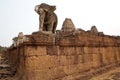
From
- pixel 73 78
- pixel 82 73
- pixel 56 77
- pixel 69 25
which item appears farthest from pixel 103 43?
pixel 56 77

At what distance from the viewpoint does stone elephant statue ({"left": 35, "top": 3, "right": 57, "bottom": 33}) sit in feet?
28.9

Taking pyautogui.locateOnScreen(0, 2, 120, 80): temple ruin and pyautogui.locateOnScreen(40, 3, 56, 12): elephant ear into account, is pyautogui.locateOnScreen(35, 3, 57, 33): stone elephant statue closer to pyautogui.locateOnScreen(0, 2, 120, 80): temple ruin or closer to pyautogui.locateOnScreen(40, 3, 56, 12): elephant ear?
pyautogui.locateOnScreen(40, 3, 56, 12): elephant ear

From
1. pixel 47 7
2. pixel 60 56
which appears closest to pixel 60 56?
pixel 60 56

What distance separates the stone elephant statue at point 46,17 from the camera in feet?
28.9

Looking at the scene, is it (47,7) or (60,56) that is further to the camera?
(47,7)

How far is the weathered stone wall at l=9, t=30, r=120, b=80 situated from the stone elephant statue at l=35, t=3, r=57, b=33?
0.64 m

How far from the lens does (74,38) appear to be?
9.73 metres

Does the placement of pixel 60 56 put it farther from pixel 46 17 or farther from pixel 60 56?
pixel 46 17

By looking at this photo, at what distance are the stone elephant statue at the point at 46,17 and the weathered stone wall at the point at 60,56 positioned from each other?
2.11ft

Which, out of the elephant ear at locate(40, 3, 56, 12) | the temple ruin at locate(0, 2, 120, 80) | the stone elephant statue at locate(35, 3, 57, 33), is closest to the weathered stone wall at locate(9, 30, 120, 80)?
the temple ruin at locate(0, 2, 120, 80)

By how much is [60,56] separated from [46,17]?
1988 millimetres

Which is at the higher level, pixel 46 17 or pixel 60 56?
pixel 46 17

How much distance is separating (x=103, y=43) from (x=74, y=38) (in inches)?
165

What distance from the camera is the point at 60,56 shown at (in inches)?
334
